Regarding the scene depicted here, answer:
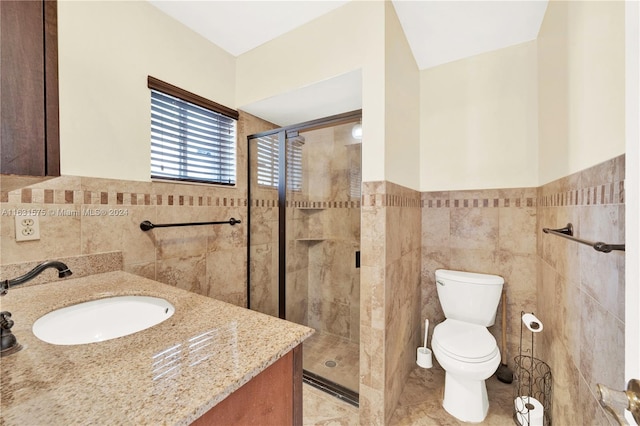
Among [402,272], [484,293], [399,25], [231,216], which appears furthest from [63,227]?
[484,293]

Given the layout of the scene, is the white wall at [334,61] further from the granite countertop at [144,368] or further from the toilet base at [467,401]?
the toilet base at [467,401]

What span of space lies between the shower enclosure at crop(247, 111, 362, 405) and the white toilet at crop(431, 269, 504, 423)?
67cm

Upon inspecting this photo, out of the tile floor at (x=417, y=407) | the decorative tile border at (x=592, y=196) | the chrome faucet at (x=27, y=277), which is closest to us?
the chrome faucet at (x=27, y=277)

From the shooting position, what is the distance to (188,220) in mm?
1715

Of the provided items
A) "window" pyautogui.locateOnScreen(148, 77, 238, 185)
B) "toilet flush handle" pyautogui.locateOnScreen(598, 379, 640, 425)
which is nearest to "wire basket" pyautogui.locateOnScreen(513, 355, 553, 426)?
"toilet flush handle" pyautogui.locateOnScreen(598, 379, 640, 425)

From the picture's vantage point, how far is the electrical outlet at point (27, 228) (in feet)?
3.50

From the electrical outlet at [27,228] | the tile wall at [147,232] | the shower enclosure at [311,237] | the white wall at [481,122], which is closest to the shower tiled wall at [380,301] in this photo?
the shower enclosure at [311,237]

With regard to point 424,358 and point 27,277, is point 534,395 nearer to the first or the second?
point 424,358

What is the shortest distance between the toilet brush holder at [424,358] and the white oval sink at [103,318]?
1788 millimetres

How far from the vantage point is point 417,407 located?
1597mm

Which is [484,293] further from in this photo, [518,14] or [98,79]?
[98,79]

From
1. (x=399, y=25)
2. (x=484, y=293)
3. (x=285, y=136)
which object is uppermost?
(x=399, y=25)

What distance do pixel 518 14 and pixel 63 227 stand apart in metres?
2.79

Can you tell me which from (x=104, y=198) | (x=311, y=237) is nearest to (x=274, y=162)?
(x=311, y=237)
